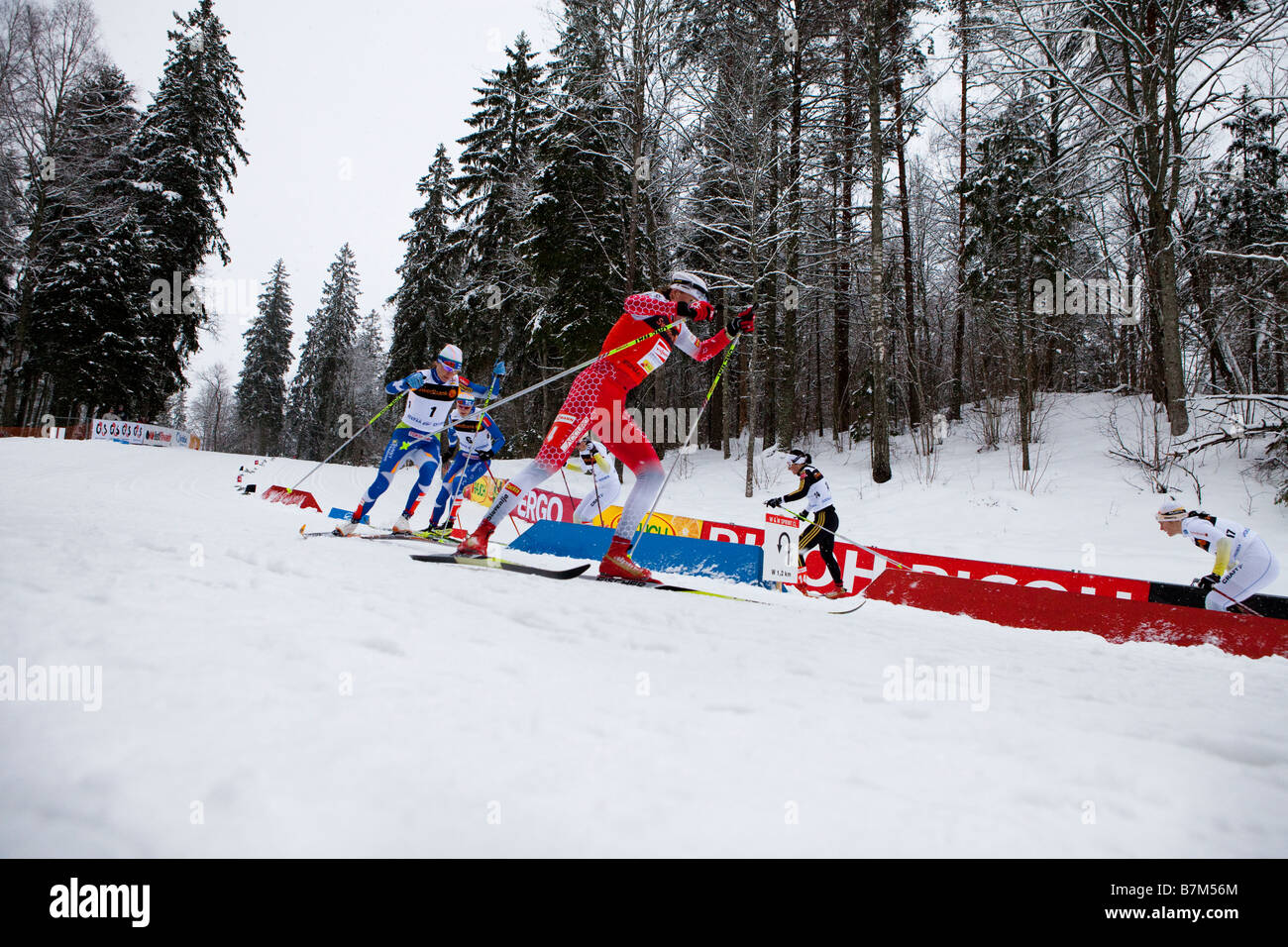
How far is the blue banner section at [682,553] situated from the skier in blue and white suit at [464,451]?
2018 millimetres

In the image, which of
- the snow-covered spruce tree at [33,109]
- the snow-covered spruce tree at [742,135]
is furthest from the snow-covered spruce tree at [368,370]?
the snow-covered spruce tree at [742,135]

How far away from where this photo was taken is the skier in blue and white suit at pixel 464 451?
319 inches

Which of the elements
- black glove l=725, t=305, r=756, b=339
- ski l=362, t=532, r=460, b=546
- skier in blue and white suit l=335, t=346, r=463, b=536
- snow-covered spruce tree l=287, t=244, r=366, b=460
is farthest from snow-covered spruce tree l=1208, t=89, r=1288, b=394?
snow-covered spruce tree l=287, t=244, r=366, b=460

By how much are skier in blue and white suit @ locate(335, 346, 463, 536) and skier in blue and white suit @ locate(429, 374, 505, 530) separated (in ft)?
0.92

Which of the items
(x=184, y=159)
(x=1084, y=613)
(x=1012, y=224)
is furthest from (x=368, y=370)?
(x=1084, y=613)

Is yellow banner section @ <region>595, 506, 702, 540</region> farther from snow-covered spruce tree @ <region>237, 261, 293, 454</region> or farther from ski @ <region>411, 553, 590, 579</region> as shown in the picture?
snow-covered spruce tree @ <region>237, 261, 293, 454</region>

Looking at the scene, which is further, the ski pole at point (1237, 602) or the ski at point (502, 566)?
the ski pole at point (1237, 602)

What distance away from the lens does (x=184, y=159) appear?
25.5m

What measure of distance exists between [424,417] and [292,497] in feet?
24.4

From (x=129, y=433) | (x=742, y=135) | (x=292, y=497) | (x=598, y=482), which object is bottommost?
(x=292, y=497)

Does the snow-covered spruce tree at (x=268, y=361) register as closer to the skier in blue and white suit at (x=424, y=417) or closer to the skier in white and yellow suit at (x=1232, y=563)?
the skier in blue and white suit at (x=424, y=417)

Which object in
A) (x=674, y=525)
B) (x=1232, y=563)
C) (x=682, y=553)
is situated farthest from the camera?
(x=674, y=525)

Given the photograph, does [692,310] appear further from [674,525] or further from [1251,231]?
[1251,231]
